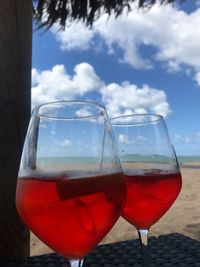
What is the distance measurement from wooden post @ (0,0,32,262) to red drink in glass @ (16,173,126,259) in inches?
20.6

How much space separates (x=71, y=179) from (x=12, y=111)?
0.58 m

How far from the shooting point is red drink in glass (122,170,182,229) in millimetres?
599

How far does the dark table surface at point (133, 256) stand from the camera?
2.63 feet

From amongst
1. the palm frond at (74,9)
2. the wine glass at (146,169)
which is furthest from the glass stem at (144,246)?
the palm frond at (74,9)

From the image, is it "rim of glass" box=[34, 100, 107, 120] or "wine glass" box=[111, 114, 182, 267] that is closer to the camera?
"rim of glass" box=[34, 100, 107, 120]

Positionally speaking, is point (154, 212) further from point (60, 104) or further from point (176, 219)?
point (176, 219)

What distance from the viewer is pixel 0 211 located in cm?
97

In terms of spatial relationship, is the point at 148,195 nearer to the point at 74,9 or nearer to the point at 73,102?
the point at 73,102

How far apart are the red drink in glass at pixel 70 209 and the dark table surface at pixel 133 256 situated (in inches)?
14.3

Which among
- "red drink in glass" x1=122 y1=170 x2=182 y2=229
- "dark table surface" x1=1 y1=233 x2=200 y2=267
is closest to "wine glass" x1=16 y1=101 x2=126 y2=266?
"red drink in glass" x1=122 y1=170 x2=182 y2=229

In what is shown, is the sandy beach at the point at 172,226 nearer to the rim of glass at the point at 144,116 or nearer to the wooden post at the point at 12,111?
the wooden post at the point at 12,111

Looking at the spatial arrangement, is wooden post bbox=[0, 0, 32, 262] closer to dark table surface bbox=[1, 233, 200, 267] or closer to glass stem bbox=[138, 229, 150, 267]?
dark table surface bbox=[1, 233, 200, 267]

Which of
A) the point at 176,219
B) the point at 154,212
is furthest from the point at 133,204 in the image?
the point at 176,219

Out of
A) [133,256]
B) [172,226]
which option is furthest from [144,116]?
[172,226]
